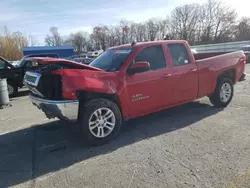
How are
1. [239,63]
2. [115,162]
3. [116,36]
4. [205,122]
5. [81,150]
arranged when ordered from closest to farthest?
[115,162] < [81,150] < [205,122] < [239,63] < [116,36]

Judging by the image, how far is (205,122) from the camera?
4.91 meters

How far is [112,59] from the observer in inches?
188

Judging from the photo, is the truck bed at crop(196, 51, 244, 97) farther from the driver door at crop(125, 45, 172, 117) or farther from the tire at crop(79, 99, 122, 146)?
the tire at crop(79, 99, 122, 146)

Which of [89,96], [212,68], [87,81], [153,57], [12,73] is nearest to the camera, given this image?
[87,81]

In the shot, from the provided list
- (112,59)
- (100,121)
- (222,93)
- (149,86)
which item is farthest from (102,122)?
(222,93)

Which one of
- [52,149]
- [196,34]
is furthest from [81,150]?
[196,34]

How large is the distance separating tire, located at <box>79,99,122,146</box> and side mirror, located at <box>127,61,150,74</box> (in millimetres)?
721

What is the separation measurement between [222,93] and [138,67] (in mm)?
2979

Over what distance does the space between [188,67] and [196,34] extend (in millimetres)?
71160

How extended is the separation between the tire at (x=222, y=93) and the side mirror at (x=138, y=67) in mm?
2580

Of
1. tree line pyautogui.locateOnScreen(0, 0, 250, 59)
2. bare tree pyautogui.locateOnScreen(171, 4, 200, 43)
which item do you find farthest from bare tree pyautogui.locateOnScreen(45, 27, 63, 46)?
bare tree pyautogui.locateOnScreen(171, 4, 200, 43)

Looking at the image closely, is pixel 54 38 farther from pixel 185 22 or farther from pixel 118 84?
pixel 118 84

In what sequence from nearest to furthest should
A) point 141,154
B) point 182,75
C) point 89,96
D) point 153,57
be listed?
1. point 141,154
2. point 89,96
3. point 153,57
4. point 182,75

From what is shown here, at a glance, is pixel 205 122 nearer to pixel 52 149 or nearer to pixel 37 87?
pixel 52 149
